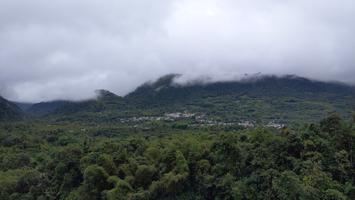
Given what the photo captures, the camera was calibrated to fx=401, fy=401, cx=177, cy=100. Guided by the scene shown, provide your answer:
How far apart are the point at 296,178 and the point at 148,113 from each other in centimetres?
11780

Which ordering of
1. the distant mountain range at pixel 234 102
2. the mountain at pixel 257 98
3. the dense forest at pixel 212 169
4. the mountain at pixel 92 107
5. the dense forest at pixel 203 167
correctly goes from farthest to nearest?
the mountain at pixel 92 107, the distant mountain range at pixel 234 102, the mountain at pixel 257 98, the dense forest at pixel 203 167, the dense forest at pixel 212 169

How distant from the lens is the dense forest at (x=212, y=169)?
36.5m

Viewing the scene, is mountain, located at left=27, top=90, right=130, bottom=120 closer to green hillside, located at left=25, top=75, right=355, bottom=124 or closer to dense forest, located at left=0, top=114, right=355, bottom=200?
Answer: green hillside, located at left=25, top=75, right=355, bottom=124

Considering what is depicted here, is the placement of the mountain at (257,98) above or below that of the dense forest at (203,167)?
above

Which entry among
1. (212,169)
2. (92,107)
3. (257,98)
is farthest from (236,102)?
(212,169)

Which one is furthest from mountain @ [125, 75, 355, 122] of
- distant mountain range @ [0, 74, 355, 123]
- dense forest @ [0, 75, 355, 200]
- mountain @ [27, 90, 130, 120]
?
dense forest @ [0, 75, 355, 200]

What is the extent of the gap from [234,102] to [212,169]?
119384mm

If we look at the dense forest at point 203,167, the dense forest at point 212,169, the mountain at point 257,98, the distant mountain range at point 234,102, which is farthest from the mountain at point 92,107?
the dense forest at point 212,169

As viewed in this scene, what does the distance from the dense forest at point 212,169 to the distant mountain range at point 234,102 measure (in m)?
82.6

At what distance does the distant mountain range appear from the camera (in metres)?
139

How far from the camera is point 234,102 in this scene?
161375 mm

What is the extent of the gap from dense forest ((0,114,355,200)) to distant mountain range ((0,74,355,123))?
8257 centimetres

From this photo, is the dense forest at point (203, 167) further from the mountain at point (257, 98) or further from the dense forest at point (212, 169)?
the mountain at point (257, 98)

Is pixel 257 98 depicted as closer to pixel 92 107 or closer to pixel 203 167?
pixel 92 107
